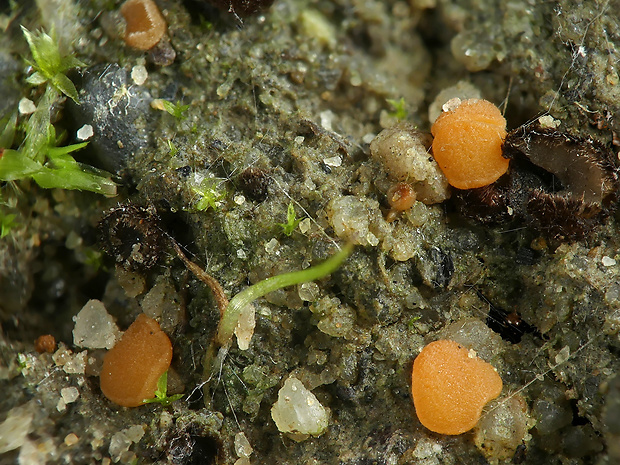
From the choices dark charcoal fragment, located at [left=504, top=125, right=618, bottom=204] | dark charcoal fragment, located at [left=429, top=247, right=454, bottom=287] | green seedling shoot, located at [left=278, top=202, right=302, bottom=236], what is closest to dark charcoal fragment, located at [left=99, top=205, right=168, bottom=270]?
green seedling shoot, located at [left=278, top=202, right=302, bottom=236]

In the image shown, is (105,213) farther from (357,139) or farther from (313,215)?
(357,139)

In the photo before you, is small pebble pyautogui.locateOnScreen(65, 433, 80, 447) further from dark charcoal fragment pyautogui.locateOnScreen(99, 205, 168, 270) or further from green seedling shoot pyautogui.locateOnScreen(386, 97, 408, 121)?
green seedling shoot pyautogui.locateOnScreen(386, 97, 408, 121)

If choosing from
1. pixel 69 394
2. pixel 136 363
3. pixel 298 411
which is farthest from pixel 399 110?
pixel 69 394

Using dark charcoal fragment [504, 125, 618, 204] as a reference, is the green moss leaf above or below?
above

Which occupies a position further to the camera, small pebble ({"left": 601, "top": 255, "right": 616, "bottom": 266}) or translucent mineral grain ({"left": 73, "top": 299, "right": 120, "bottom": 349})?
translucent mineral grain ({"left": 73, "top": 299, "right": 120, "bottom": 349})

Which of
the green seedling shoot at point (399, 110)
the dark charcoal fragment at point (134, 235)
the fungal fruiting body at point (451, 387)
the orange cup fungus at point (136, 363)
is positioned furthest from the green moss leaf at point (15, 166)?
the fungal fruiting body at point (451, 387)

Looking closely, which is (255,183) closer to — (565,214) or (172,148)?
(172,148)

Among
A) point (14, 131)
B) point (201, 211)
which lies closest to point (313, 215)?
point (201, 211)

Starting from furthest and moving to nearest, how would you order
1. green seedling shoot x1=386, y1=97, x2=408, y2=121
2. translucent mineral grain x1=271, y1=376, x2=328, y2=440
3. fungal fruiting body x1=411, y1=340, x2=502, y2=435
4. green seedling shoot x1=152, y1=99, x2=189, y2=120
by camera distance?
green seedling shoot x1=386, y1=97, x2=408, y2=121 < green seedling shoot x1=152, y1=99, x2=189, y2=120 < translucent mineral grain x1=271, y1=376, x2=328, y2=440 < fungal fruiting body x1=411, y1=340, x2=502, y2=435
